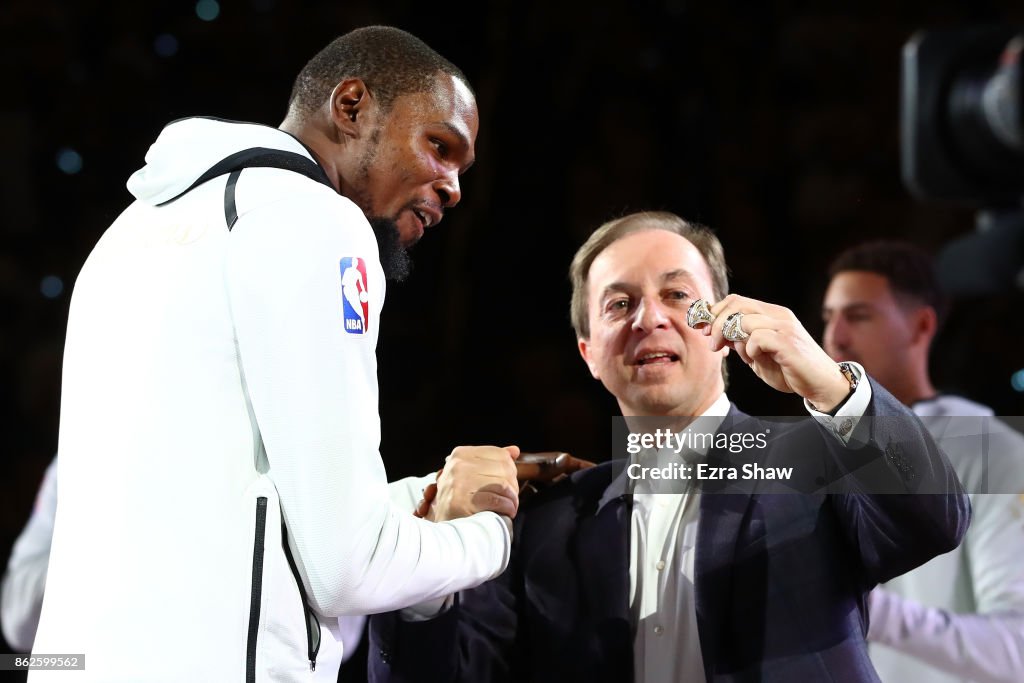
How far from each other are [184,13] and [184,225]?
3167 mm

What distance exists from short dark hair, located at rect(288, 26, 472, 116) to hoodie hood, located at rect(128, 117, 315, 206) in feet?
0.53

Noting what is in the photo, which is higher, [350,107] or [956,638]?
[350,107]

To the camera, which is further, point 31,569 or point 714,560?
point 31,569

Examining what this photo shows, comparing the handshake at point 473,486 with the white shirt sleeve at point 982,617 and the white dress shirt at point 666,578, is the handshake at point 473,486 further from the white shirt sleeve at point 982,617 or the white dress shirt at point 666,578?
the white shirt sleeve at point 982,617

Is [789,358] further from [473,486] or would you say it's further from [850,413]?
[473,486]

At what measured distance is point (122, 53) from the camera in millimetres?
4074

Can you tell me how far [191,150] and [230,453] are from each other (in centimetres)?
40

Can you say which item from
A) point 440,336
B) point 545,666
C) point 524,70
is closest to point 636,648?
point 545,666

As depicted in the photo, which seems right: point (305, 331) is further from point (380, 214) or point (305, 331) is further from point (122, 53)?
point (122, 53)

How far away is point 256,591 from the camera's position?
47.5 inches

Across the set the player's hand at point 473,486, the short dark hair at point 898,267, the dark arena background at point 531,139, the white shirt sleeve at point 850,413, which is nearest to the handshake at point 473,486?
the player's hand at point 473,486

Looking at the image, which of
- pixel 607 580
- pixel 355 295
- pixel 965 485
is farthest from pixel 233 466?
pixel 965 485

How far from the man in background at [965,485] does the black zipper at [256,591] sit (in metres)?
1.51

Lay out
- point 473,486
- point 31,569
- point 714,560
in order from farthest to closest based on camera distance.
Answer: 1. point 31,569
2. point 714,560
3. point 473,486
